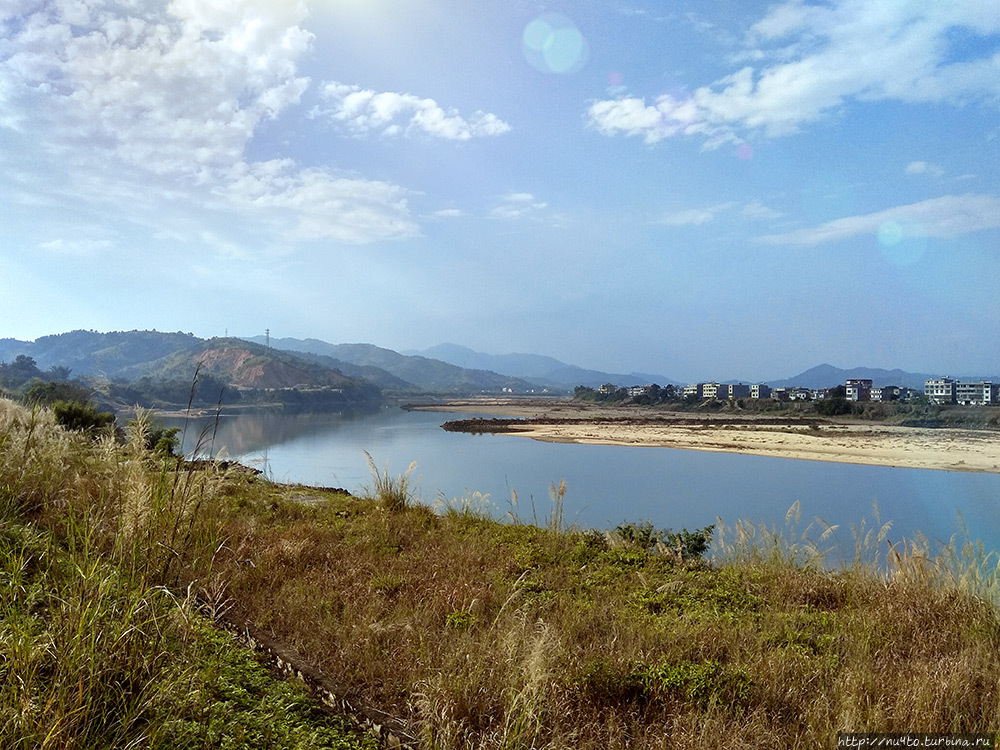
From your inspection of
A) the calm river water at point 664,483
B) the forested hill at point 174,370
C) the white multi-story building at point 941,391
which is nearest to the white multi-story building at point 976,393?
the white multi-story building at point 941,391

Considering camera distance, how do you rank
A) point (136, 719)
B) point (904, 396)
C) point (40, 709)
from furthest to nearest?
point (904, 396) < point (136, 719) < point (40, 709)

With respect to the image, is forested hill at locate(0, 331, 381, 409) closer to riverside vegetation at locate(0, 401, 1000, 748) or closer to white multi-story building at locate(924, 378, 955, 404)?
riverside vegetation at locate(0, 401, 1000, 748)

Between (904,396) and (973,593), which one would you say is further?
(904,396)

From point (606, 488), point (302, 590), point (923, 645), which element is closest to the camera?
point (923, 645)

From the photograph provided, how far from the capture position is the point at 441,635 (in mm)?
2986

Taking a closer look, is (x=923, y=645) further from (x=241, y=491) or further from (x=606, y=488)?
(x=606, y=488)

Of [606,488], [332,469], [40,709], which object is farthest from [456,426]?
[40,709]

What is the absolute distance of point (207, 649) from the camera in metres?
2.42

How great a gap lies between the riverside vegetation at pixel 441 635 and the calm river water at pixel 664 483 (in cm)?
292

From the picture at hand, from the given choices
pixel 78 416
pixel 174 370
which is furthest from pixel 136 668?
pixel 174 370

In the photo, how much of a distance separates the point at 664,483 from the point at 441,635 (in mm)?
16344

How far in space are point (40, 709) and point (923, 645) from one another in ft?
13.9

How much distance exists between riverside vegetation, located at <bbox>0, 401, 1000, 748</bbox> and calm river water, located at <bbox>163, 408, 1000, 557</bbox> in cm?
292

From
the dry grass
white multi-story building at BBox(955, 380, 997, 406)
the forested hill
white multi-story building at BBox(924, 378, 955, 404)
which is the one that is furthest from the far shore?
the forested hill
